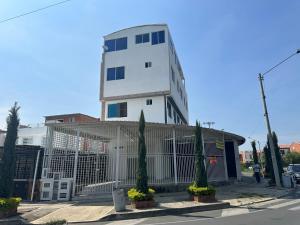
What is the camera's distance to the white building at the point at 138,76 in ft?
81.7

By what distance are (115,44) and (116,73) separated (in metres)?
3.60

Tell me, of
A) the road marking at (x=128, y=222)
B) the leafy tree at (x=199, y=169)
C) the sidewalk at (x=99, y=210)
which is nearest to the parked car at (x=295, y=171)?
the sidewalk at (x=99, y=210)

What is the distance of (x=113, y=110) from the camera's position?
25797 millimetres

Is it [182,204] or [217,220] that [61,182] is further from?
[217,220]

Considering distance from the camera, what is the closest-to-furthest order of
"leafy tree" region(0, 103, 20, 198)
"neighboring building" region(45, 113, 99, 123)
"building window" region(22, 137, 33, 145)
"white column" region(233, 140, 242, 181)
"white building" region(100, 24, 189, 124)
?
"leafy tree" region(0, 103, 20, 198) < "white column" region(233, 140, 242, 181) < "white building" region(100, 24, 189, 124) < "building window" region(22, 137, 33, 145) < "neighboring building" region(45, 113, 99, 123)

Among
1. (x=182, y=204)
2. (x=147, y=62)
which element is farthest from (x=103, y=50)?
(x=182, y=204)

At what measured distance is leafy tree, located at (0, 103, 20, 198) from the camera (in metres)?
11.2

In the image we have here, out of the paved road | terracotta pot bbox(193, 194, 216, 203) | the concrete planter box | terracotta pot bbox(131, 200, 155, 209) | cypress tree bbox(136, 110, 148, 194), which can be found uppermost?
cypress tree bbox(136, 110, 148, 194)

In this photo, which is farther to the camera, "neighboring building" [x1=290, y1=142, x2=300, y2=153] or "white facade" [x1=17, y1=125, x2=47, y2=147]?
"neighboring building" [x1=290, y1=142, x2=300, y2=153]

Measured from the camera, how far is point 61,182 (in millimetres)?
14695

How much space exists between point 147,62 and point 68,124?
1284cm

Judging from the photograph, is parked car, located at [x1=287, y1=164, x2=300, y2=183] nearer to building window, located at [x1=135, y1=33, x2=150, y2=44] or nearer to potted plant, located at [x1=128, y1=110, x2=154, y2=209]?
potted plant, located at [x1=128, y1=110, x2=154, y2=209]

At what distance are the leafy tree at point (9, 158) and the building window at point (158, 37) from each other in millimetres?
17189

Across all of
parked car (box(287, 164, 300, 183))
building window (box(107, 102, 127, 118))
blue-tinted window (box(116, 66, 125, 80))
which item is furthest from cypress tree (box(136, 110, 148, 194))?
parked car (box(287, 164, 300, 183))
